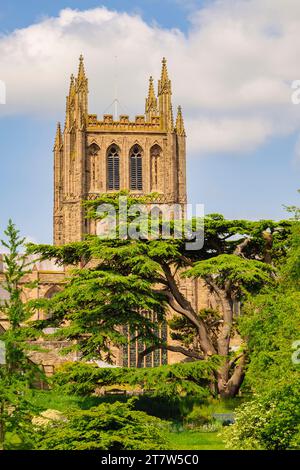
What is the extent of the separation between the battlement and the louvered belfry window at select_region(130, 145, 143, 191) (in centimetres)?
192

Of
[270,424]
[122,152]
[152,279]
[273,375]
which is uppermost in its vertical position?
[122,152]

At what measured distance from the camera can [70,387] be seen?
26.1m

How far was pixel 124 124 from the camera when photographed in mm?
70688

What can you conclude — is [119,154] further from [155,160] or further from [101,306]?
[101,306]

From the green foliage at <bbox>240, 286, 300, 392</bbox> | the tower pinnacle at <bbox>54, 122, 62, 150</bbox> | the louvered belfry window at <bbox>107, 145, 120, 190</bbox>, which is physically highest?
the tower pinnacle at <bbox>54, 122, 62, 150</bbox>

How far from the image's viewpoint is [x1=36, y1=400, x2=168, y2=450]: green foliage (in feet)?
48.0

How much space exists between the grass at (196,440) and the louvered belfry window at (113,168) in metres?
45.9

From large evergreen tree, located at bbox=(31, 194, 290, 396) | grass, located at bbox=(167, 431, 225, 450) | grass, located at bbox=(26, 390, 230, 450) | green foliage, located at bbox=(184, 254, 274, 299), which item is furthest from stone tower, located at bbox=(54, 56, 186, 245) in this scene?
grass, located at bbox=(167, 431, 225, 450)

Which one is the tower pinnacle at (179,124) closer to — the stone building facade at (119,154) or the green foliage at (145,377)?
the stone building facade at (119,154)

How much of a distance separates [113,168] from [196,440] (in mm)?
48808

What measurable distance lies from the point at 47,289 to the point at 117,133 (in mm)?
17934

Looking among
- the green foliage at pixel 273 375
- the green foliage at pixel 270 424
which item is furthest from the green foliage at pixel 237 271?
the green foliage at pixel 270 424

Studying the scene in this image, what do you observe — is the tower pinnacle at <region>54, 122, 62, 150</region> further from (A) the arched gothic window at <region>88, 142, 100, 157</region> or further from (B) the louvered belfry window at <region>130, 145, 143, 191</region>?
(B) the louvered belfry window at <region>130, 145, 143, 191</region>

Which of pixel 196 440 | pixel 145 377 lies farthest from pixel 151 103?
pixel 196 440
